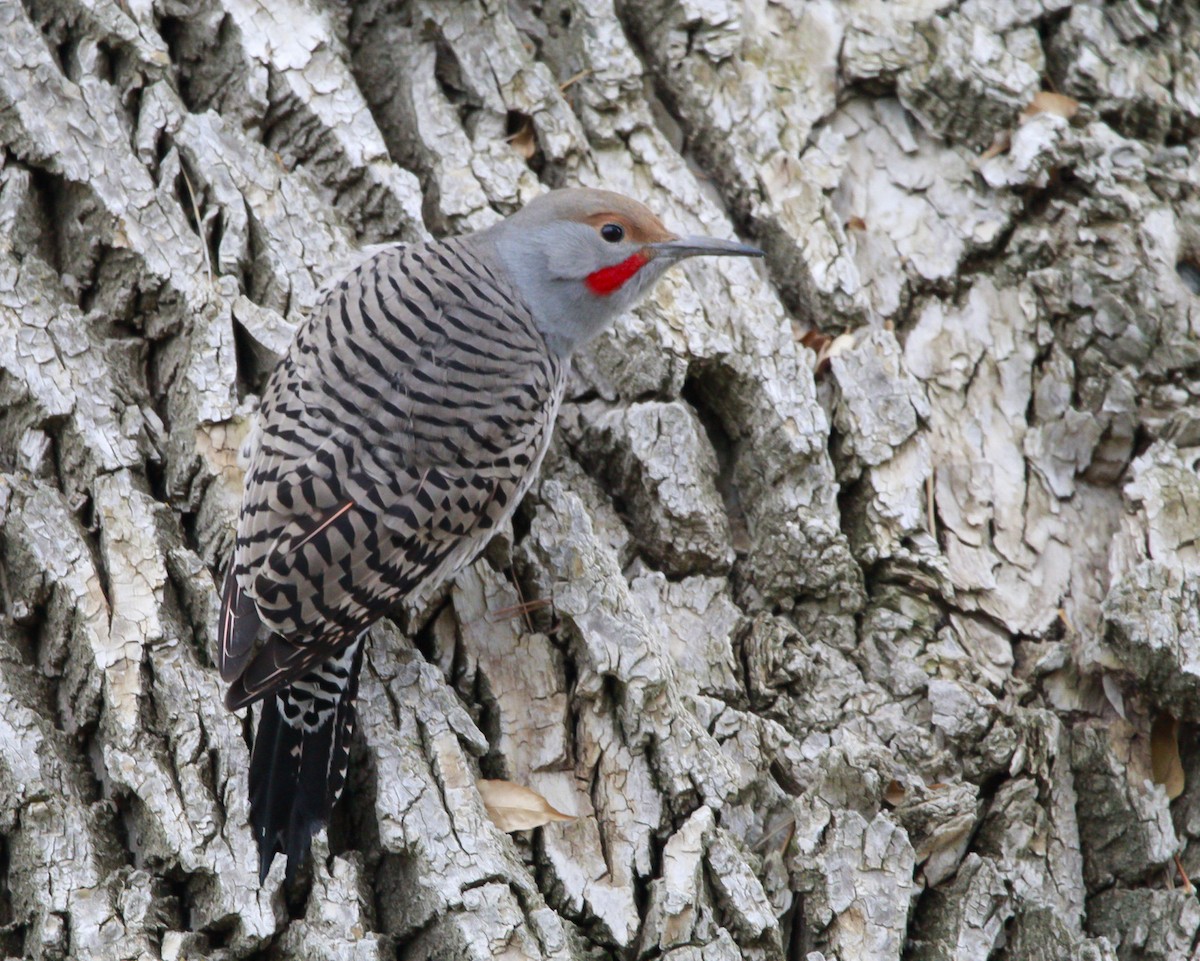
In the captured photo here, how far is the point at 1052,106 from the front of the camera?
4172 millimetres

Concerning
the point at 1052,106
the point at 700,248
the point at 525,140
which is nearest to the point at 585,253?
the point at 700,248

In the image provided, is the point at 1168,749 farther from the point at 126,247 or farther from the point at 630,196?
the point at 126,247

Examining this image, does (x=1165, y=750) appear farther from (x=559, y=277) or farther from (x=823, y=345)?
(x=559, y=277)

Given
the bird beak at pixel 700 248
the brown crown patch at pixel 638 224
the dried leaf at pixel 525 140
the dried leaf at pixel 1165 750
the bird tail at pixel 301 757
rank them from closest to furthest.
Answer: the bird tail at pixel 301 757
the dried leaf at pixel 1165 750
the bird beak at pixel 700 248
the brown crown patch at pixel 638 224
the dried leaf at pixel 525 140

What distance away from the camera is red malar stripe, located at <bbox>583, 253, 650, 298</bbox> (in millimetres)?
3902

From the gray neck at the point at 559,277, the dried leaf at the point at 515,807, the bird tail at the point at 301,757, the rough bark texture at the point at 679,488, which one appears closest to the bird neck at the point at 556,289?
the gray neck at the point at 559,277

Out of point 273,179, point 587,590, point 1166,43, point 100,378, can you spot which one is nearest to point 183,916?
point 587,590

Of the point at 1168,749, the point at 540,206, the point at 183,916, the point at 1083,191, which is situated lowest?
the point at 1168,749

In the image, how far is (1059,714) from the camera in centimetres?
347

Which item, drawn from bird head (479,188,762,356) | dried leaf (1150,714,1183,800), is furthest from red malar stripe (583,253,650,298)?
dried leaf (1150,714,1183,800)

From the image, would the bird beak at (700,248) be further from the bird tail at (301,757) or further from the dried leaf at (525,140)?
the bird tail at (301,757)

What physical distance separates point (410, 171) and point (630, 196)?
748 millimetres

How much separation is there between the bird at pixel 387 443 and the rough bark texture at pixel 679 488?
0.41 feet

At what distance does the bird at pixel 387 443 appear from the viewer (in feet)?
10.3
